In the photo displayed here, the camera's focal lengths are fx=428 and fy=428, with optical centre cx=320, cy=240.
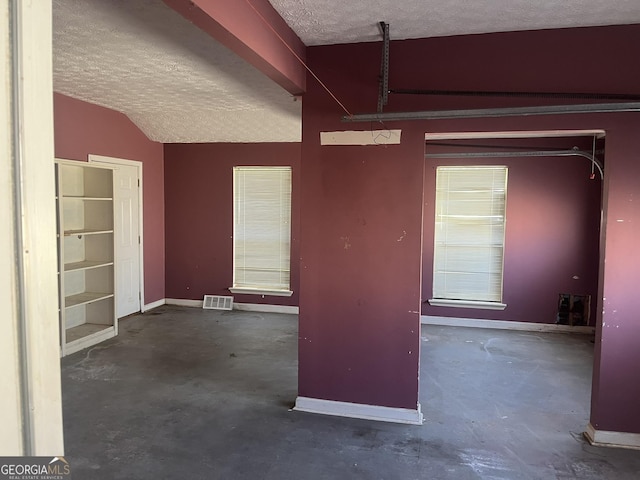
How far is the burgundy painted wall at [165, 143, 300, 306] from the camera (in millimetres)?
6680

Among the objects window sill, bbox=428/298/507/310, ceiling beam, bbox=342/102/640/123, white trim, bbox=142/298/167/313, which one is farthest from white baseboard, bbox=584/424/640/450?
white trim, bbox=142/298/167/313

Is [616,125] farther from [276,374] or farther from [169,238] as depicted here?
[169,238]

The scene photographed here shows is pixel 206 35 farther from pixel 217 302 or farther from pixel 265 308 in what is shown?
pixel 217 302

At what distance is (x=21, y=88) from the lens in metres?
0.62

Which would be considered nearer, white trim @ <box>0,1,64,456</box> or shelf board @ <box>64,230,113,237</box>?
white trim @ <box>0,1,64,456</box>

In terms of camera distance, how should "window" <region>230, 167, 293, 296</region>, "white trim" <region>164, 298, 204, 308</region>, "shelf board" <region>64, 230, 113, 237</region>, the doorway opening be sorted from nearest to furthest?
"shelf board" <region>64, 230, 113, 237</region>, the doorway opening, "window" <region>230, 167, 293, 296</region>, "white trim" <region>164, 298, 204, 308</region>

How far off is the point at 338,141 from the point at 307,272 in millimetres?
1051

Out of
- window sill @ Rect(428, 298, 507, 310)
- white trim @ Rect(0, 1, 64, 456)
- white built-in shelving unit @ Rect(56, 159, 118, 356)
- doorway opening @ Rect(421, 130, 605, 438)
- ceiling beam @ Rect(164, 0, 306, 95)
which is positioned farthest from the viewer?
window sill @ Rect(428, 298, 507, 310)

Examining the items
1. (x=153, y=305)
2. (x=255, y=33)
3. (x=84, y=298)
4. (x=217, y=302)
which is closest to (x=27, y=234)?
(x=255, y=33)

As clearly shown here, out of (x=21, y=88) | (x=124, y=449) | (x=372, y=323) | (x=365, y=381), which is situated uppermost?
(x=21, y=88)

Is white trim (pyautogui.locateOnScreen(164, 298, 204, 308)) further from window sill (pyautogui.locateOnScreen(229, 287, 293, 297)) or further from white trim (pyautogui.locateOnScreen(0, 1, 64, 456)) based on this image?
white trim (pyautogui.locateOnScreen(0, 1, 64, 456))

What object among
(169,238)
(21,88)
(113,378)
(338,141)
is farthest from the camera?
(169,238)

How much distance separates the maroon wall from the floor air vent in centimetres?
368

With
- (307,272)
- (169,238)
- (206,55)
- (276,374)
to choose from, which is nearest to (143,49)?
(206,55)
